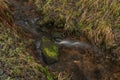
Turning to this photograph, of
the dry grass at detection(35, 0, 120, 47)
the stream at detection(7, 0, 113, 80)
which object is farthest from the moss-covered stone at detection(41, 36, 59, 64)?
the dry grass at detection(35, 0, 120, 47)

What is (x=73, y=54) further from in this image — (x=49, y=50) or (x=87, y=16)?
(x=87, y=16)

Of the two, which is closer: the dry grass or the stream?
the stream

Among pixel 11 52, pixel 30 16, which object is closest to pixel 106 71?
pixel 11 52

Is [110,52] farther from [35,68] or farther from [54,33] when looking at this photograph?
[35,68]

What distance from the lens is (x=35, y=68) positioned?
5.72m

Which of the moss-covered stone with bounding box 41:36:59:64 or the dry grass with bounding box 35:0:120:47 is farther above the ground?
the dry grass with bounding box 35:0:120:47

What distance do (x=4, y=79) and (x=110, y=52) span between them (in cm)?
358

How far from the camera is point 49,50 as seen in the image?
6891 mm

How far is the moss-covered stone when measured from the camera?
22.0ft

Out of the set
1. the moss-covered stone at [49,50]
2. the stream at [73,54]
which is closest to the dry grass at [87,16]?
the stream at [73,54]

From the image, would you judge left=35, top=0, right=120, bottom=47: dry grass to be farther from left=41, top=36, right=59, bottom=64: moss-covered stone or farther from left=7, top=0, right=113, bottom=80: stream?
left=41, top=36, right=59, bottom=64: moss-covered stone

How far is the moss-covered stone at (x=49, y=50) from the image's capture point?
22.0ft

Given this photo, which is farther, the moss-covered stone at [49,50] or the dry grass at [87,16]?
the dry grass at [87,16]

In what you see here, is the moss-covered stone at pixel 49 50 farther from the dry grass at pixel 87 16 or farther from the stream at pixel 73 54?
the dry grass at pixel 87 16
